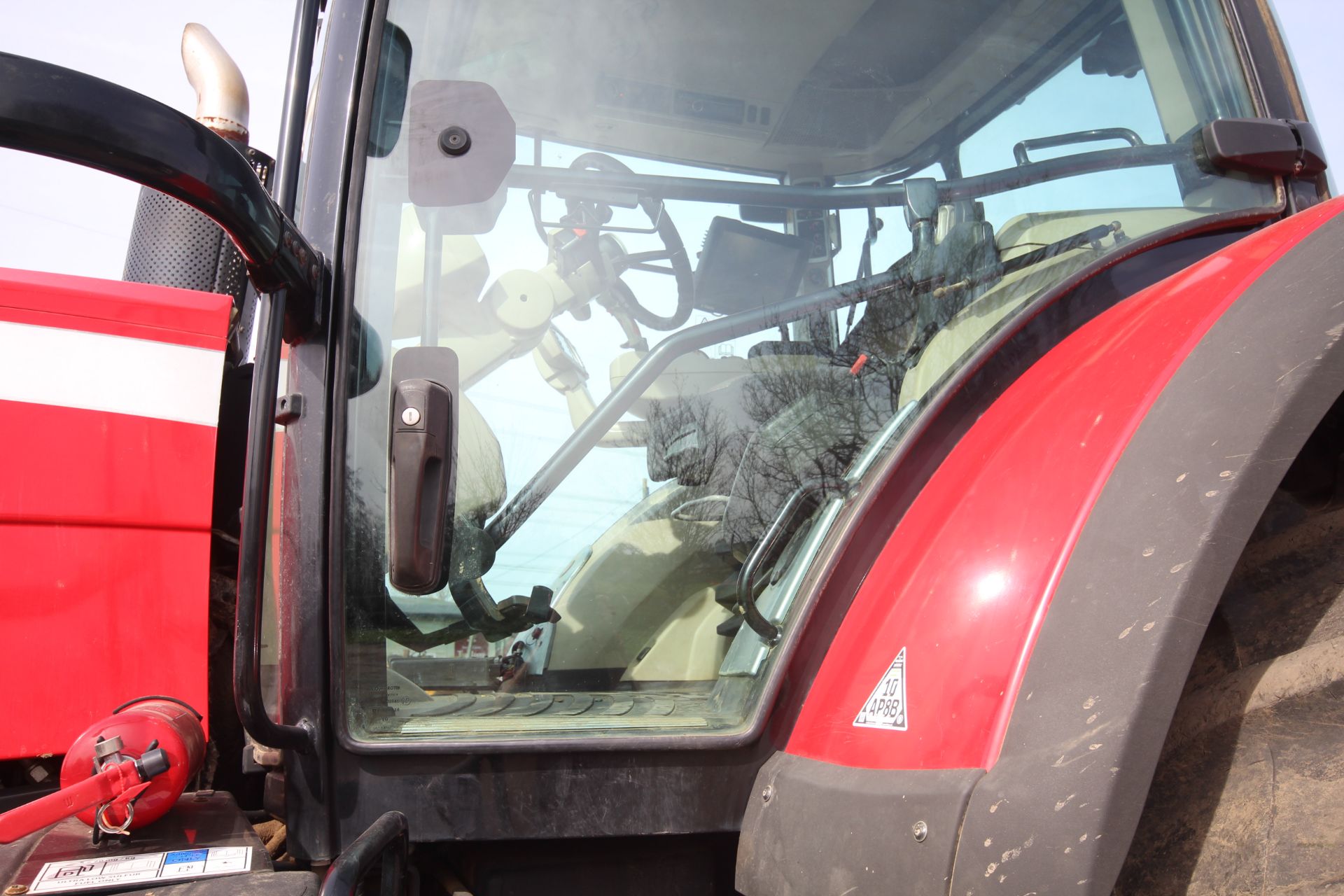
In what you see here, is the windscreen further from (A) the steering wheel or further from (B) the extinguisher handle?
(B) the extinguisher handle

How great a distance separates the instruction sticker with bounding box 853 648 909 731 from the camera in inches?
38.7

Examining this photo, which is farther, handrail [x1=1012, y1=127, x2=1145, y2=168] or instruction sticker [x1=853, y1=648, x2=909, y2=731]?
handrail [x1=1012, y1=127, x2=1145, y2=168]

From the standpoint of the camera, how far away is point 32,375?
1.21m

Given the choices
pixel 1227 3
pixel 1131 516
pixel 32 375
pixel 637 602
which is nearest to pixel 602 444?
pixel 637 602

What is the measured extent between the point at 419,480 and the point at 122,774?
0.47m

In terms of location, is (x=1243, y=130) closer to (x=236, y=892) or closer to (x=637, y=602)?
(x=637, y=602)

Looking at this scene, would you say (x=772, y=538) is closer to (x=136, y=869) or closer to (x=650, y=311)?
(x=650, y=311)

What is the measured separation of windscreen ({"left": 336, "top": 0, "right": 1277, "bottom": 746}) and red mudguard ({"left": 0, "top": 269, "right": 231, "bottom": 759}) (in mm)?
284

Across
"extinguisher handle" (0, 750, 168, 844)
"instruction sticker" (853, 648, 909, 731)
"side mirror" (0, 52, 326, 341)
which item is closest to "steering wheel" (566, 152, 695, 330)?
"side mirror" (0, 52, 326, 341)

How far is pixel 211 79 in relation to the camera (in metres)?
1.54

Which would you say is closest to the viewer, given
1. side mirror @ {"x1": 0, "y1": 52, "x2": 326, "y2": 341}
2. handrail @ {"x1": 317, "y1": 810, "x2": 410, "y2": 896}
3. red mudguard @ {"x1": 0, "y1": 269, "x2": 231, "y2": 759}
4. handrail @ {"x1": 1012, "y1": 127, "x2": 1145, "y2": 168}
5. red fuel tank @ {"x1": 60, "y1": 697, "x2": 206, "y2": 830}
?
side mirror @ {"x1": 0, "y1": 52, "x2": 326, "y2": 341}

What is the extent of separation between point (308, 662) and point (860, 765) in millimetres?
679

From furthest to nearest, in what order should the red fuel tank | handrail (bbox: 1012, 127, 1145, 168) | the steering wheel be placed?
handrail (bbox: 1012, 127, 1145, 168), the steering wheel, the red fuel tank

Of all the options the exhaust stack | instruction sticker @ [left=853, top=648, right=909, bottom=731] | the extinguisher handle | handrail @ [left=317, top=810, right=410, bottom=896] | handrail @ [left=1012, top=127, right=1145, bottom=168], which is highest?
the exhaust stack
